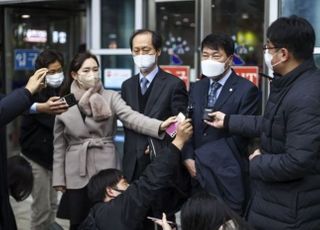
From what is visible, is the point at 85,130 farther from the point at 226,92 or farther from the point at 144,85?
the point at 226,92

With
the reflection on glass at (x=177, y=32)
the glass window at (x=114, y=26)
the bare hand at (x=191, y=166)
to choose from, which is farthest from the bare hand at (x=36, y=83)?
the reflection on glass at (x=177, y=32)

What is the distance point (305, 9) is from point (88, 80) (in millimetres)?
2384

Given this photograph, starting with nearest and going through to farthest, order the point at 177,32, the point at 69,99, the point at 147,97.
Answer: the point at 69,99 < the point at 147,97 < the point at 177,32

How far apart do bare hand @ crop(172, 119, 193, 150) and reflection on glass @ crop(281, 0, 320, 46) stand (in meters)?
2.56

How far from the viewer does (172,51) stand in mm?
7844

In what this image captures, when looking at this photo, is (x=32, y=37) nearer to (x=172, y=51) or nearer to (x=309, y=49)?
(x=172, y=51)

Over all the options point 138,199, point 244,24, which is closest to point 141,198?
point 138,199

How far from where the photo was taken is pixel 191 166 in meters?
3.64

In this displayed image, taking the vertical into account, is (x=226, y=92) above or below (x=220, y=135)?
above

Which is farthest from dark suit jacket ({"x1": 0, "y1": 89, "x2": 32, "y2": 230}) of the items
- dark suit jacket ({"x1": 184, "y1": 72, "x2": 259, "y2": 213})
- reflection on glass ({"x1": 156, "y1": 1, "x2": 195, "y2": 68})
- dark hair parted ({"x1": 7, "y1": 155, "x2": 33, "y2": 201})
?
reflection on glass ({"x1": 156, "y1": 1, "x2": 195, "y2": 68})

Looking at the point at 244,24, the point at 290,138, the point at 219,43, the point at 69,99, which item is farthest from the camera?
the point at 244,24

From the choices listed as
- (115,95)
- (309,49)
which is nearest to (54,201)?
(115,95)

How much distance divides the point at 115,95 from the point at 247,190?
1.24m

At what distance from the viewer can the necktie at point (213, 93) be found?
364cm
